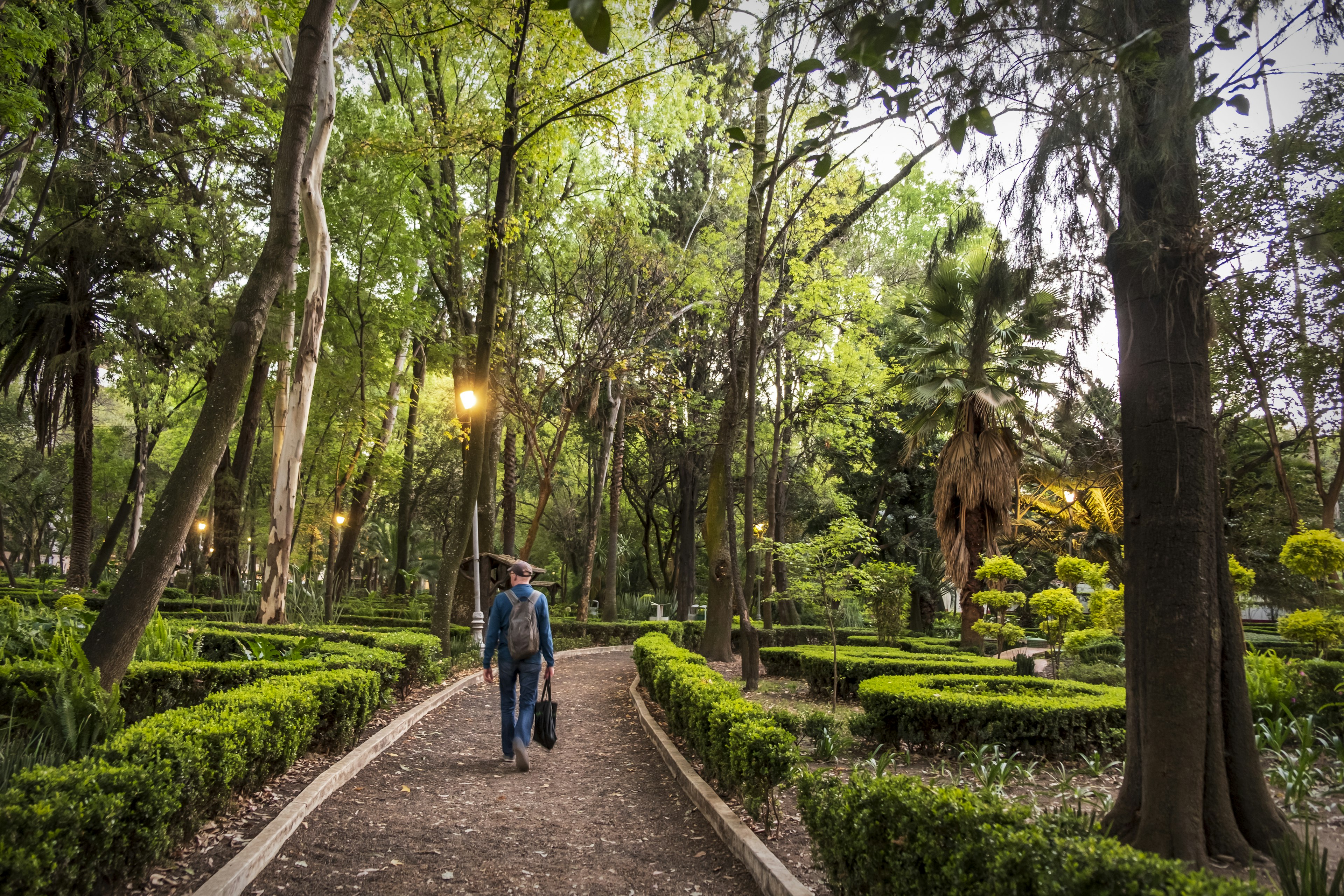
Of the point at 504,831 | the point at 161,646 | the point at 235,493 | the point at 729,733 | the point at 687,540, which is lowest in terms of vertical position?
the point at 504,831

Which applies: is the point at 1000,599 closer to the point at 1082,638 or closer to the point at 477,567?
the point at 1082,638

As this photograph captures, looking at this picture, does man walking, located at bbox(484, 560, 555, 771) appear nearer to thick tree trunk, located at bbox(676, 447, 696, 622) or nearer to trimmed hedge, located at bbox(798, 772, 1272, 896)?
trimmed hedge, located at bbox(798, 772, 1272, 896)

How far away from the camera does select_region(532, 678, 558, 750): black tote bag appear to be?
264 inches

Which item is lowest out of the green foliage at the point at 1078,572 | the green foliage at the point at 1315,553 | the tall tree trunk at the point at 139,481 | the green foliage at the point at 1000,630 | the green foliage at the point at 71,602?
the green foliage at the point at 1000,630

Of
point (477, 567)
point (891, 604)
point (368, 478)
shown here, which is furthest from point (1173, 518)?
point (368, 478)

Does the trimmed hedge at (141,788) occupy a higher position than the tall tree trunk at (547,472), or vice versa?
the tall tree trunk at (547,472)

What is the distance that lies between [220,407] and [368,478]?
16.9 metres

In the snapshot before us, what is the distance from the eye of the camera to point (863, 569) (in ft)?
33.3

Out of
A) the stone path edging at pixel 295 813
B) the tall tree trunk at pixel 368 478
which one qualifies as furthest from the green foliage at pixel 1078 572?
the tall tree trunk at pixel 368 478

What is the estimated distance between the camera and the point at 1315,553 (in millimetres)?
8734

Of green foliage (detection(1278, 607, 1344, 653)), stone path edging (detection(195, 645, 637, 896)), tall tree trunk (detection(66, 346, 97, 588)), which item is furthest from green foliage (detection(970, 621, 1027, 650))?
tall tree trunk (detection(66, 346, 97, 588))

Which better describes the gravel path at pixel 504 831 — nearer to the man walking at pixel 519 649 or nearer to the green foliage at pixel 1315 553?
the man walking at pixel 519 649

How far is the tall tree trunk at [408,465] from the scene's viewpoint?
2105cm

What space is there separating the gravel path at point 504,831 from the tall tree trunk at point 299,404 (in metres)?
5.82
